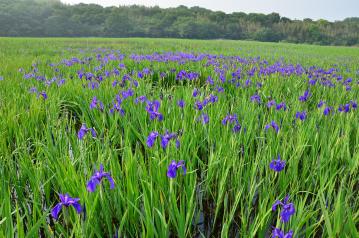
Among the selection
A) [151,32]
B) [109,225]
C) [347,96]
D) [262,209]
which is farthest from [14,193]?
[151,32]

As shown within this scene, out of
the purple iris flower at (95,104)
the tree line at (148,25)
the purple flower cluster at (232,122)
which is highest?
the tree line at (148,25)

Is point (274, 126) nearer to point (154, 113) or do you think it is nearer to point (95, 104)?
point (154, 113)

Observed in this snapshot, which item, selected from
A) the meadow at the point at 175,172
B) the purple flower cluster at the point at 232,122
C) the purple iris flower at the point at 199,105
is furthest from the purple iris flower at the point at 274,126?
the purple iris flower at the point at 199,105

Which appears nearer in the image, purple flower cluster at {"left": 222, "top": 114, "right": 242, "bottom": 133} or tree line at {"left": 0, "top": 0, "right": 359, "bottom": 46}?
purple flower cluster at {"left": 222, "top": 114, "right": 242, "bottom": 133}

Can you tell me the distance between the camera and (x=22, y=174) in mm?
1841

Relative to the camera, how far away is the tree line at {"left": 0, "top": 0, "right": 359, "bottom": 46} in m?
55.3

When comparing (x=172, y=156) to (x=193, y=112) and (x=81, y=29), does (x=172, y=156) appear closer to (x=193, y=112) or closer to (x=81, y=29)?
(x=193, y=112)

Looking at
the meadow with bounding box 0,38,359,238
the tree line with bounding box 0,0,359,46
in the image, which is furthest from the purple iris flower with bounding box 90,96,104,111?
the tree line with bounding box 0,0,359,46

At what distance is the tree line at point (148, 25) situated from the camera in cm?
5527

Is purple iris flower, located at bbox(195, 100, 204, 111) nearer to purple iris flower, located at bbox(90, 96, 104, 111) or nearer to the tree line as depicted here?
purple iris flower, located at bbox(90, 96, 104, 111)

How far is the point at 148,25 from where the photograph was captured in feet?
216

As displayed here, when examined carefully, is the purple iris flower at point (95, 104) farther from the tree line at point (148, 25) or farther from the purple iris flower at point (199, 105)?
the tree line at point (148, 25)

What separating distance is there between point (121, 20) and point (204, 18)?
22.8 meters

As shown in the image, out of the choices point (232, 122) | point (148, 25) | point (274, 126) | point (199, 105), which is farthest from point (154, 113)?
point (148, 25)
